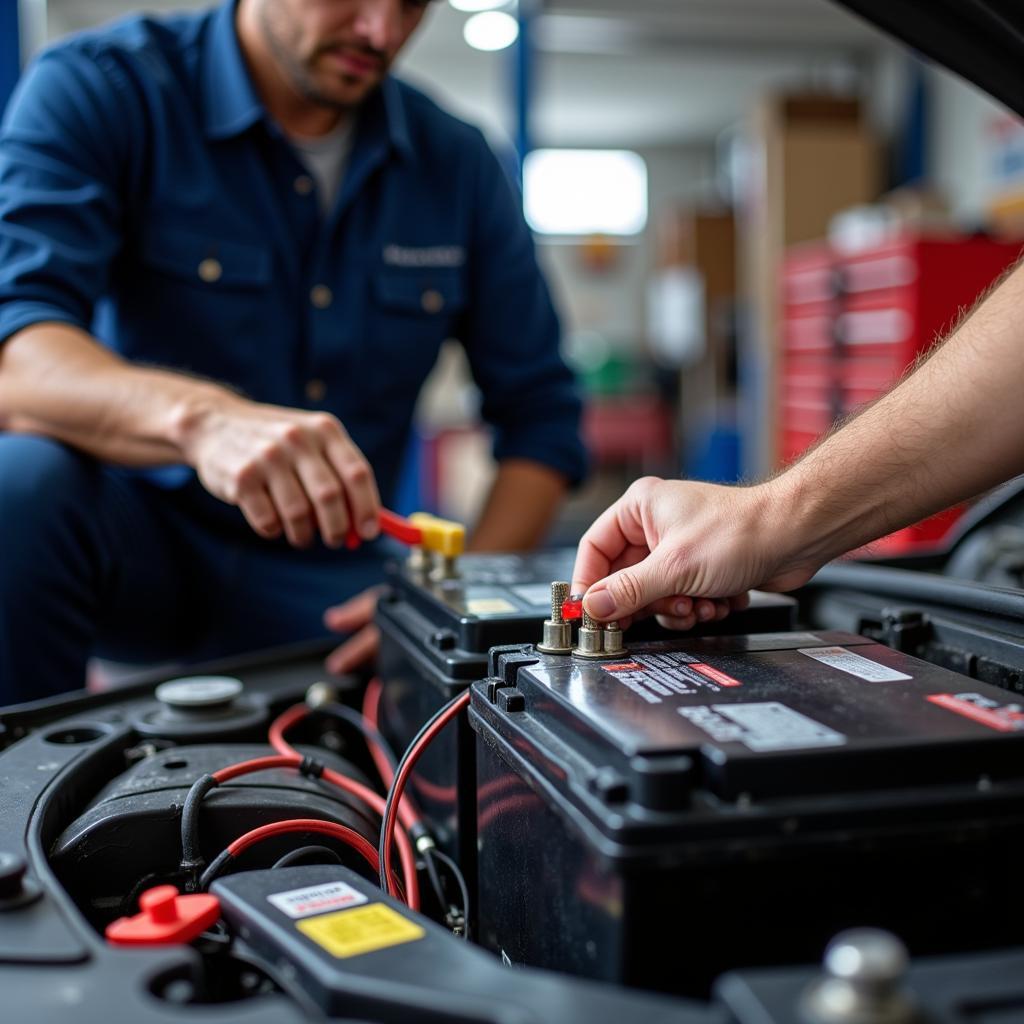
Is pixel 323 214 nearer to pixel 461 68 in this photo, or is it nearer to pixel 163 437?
pixel 163 437

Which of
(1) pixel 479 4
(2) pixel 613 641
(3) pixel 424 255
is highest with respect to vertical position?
(1) pixel 479 4

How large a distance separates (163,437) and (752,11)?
173 inches

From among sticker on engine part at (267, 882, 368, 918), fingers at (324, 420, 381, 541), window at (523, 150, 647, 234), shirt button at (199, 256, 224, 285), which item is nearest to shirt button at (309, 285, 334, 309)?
shirt button at (199, 256, 224, 285)

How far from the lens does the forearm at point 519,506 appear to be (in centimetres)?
155

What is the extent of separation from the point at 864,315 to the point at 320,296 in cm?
188

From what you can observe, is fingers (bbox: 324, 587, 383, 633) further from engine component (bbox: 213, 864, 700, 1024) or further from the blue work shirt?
engine component (bbox: 213, 864, 700, 1024)

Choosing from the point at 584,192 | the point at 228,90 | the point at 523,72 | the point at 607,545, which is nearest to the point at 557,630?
the point at 607,545

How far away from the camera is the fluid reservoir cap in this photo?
82 centimetres

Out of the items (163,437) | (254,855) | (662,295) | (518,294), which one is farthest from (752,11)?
(254,855)

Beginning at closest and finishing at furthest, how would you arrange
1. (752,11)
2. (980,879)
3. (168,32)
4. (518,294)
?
(980,879), (168,32), (518,294), (752,11)

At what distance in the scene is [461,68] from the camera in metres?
5.91

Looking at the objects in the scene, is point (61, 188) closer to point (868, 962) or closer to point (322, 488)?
point (322, 488)

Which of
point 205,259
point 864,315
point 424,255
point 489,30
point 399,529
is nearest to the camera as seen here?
point 399,529

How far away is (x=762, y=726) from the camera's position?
47 centimetres
